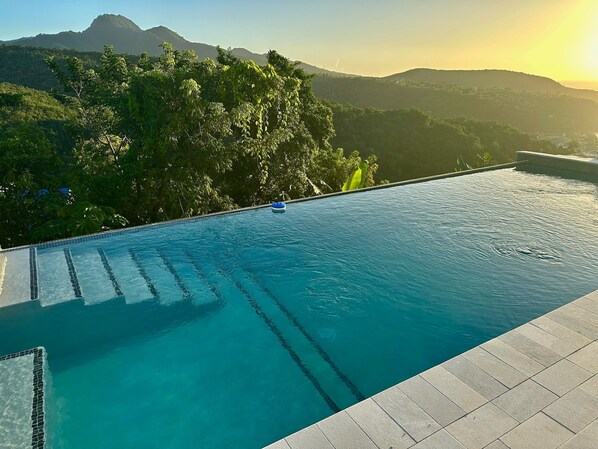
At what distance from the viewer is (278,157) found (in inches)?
546

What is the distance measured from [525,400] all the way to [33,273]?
7.60 meters

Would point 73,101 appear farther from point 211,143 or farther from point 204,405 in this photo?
point 204,405

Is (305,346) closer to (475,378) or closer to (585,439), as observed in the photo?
(475,378)

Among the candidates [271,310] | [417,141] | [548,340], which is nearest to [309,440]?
[548,340]

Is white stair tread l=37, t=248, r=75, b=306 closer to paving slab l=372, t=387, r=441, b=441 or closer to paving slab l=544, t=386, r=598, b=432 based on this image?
paving slab l=372, t=387, r=441, b=441

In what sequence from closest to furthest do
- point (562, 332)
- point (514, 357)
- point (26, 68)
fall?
1. point (514, 357)
2. point (562, 332)
3. point (26, 68)

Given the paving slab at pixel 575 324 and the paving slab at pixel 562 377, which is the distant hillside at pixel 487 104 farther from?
the paving slab at pixel 562 377

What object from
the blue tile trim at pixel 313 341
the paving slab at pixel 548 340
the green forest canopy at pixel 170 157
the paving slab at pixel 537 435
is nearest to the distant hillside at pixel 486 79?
the green forest canopy at pixel 170 157

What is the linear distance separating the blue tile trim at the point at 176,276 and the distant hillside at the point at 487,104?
2214 inches

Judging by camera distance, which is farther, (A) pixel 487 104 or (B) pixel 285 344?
(A) pixel 487 104

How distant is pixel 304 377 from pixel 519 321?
3.33 meters

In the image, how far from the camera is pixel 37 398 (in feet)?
14.5

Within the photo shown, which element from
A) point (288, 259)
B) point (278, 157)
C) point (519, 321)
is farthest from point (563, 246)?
point (278, 157)

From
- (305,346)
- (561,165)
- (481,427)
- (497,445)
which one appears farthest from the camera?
(561,165)
